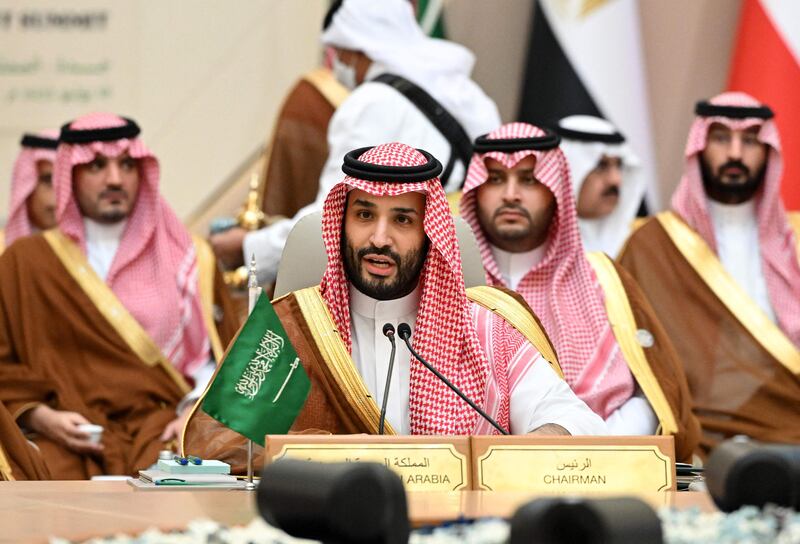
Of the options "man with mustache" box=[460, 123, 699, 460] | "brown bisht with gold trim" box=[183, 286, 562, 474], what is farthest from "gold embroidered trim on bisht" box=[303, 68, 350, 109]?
"brown bisht with gold trim" box=[183, 286, 562, 474]

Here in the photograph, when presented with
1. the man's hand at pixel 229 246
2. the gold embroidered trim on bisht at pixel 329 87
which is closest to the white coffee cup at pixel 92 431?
the man's hand at pixel 229 246

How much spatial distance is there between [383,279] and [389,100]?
100 inches

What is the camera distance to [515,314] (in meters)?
4.55

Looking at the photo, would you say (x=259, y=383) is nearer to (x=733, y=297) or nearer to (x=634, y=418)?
(x=634, y=418)

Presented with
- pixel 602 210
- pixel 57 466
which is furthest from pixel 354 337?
pixel 602 210

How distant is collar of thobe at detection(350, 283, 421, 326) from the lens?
14.2 feet

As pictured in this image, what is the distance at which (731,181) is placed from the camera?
22.3 ft

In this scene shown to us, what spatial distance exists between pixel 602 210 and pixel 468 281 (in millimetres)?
3334

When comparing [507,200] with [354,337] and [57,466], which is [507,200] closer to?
[354,337]

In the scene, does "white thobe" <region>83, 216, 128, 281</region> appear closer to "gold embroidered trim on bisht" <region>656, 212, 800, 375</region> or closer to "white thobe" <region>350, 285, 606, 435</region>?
"gold embroidered trim on bisht" <region>656, 212, 800, 375</region>

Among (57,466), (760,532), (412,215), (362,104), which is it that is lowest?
(57,466)

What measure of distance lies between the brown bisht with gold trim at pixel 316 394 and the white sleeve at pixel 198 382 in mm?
1758

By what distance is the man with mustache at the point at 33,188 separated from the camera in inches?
305

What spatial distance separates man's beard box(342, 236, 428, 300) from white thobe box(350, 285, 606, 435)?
0.18 ft
